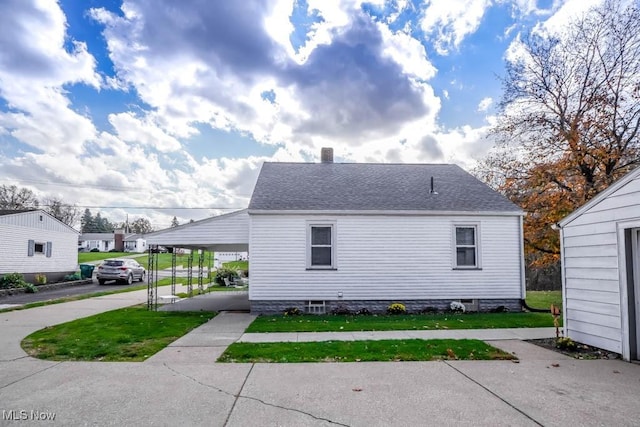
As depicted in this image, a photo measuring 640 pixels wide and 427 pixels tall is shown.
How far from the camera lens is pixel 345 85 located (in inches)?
593

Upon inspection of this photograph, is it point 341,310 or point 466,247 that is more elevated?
point 466,247

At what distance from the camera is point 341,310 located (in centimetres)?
1234

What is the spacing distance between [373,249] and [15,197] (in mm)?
55925

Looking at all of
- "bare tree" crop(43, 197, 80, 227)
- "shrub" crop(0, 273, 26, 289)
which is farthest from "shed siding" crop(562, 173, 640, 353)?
"bare tree" crop(43, 197, 80, 227)

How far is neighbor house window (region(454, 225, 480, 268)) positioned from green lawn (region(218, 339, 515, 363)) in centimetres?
535

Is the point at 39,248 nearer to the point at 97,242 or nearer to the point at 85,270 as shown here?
the point at 85,270

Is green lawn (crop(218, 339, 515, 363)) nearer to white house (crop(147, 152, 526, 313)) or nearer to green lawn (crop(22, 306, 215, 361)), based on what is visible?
green lawn (crop(22, 306, 215, 361))

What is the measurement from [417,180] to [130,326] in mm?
11047

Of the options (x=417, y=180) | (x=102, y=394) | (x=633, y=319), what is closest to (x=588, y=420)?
(x=633, y=319)

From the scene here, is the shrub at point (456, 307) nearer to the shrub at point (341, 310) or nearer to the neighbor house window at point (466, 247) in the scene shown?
the neighbor house window at point (466, 247)

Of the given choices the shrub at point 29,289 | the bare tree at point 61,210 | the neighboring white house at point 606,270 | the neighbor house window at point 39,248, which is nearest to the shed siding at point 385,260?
the neighboring white house at point 606,270

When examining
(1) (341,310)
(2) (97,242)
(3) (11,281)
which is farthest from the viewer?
(2) (97,242)

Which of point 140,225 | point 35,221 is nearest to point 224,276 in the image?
point 35,221

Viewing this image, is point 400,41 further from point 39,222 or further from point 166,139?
point 39,222
